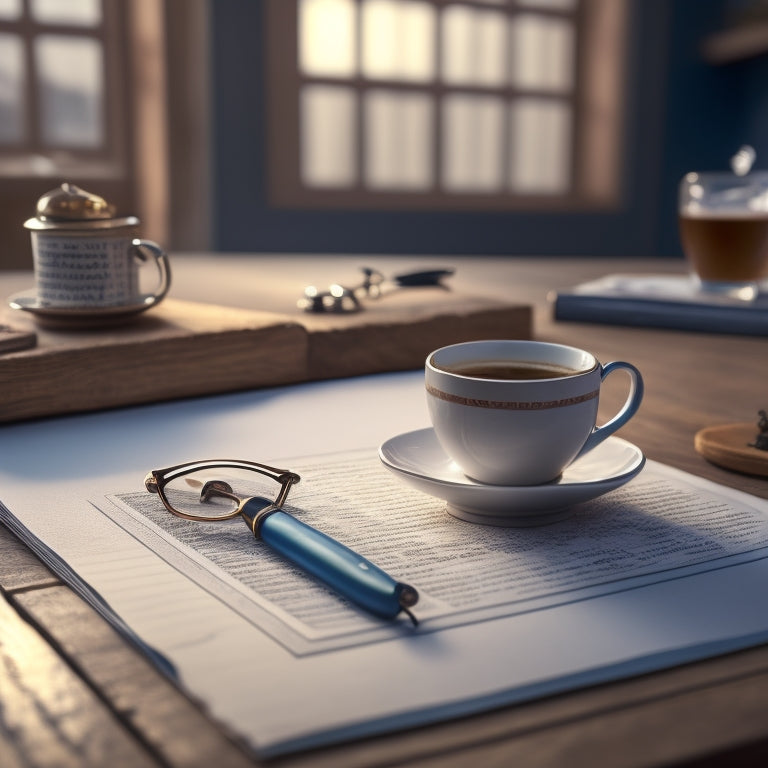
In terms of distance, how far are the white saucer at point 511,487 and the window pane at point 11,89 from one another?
9.20 feet

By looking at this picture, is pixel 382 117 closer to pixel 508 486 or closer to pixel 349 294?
pixel 349 294

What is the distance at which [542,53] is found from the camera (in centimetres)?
382

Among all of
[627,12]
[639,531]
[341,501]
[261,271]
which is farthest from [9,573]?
Answer: [627,12]

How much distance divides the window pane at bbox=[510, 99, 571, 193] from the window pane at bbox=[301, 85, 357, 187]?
2.36 feet

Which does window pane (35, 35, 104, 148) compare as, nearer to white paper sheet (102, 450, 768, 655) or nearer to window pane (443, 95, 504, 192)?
window pane (443, 95, 504, 192)

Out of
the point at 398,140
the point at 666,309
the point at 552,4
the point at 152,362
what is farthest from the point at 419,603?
the point at 552,4

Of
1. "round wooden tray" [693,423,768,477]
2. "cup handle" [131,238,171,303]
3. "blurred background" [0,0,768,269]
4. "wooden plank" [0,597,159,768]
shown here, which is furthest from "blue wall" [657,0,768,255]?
"wooden plank" [0,597,159,768]

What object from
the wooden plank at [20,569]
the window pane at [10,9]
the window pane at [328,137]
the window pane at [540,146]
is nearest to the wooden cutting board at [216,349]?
the wooden plank at [20,569]

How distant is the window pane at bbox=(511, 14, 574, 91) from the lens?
148 inches

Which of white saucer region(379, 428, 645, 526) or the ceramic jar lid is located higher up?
the ceramic jar lid

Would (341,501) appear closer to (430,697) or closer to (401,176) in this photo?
(430,697)

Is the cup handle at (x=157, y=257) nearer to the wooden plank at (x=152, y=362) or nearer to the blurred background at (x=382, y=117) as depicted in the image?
the wooden plank at (x=152, y=362)

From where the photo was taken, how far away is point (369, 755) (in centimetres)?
29

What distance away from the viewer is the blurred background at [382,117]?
Answer: 118 inches
